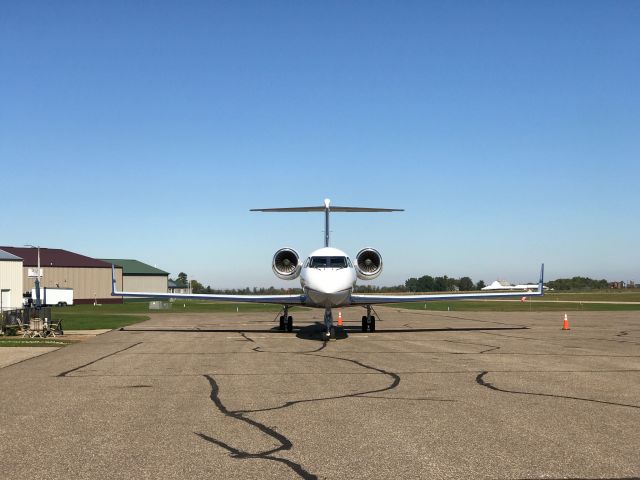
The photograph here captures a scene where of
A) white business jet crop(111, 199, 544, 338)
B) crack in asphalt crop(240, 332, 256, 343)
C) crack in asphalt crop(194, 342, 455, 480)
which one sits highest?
white business jet crop(111, 199, 544, 338)

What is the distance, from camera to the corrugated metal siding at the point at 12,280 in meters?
45.2

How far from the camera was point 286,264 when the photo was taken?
26672 millimetres

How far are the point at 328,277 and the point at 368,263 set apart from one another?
4.41 metres

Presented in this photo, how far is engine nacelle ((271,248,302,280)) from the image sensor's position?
86.9ft

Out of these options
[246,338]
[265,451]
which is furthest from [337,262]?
[265,451]

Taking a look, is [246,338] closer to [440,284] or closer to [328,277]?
[328,277]

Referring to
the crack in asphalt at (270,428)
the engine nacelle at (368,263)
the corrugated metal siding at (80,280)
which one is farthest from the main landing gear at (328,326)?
the corrugated metal siding at (80,280)

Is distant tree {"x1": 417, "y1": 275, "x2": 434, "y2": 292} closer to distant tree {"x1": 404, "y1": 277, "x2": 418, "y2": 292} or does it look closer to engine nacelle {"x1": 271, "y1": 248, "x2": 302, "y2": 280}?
distant tree {"x1": 404, "y1": 277, "x2": 418, "y2": 292}

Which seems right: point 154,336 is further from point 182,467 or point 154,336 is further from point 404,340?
point 182,467

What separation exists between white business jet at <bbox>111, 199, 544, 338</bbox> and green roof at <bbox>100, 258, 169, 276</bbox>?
260 ft

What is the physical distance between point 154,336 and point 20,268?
26.1 m

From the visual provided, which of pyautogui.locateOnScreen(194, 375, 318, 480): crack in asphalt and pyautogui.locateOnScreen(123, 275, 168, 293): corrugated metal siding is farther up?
pyautogui.locateOnScreen(123, 275, 168, 293): corrugated metal siding

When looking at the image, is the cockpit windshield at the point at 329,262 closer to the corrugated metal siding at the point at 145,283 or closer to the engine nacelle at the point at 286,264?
the engine nacelle at the point at 286,264

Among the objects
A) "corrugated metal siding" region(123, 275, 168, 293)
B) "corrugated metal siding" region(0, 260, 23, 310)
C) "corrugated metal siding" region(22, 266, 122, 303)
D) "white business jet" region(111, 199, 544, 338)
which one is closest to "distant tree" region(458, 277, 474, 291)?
"corrugated metal siding" region(123, 275, 168, 293)
